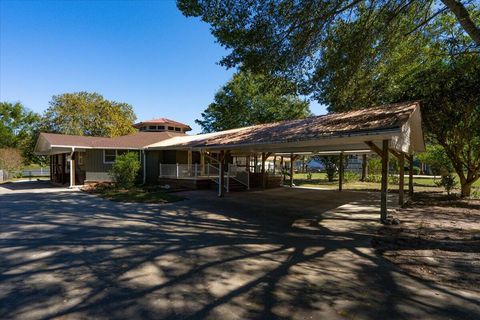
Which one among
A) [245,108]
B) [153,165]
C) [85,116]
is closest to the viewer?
[153,165]

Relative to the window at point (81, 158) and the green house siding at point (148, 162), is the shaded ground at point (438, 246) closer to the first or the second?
the green house siding at point (148, 162)

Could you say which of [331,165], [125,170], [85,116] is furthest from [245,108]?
[85,116]

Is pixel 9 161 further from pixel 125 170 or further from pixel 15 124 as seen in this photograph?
pixel 15 124

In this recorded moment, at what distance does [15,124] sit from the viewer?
134 ft

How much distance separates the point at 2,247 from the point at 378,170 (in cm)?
2836

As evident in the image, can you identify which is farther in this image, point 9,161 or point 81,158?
point 9,161

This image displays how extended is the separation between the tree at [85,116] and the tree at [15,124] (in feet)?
21.3

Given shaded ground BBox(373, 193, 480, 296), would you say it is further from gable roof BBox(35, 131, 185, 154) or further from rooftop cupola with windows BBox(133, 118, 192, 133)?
rooftop cupola with windows BBox(133, 118, 192, 133)

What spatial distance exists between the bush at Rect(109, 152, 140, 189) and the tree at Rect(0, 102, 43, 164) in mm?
30149

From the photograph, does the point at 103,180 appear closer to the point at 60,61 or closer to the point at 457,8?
the point at 60,61

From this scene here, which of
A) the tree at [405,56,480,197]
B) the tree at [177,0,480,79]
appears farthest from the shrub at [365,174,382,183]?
the tree at [177,0,480,79]

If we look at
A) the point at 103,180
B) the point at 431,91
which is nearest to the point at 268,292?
the point at 431,91

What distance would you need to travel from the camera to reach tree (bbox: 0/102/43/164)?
1481 inches

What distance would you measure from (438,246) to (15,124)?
170 feet
